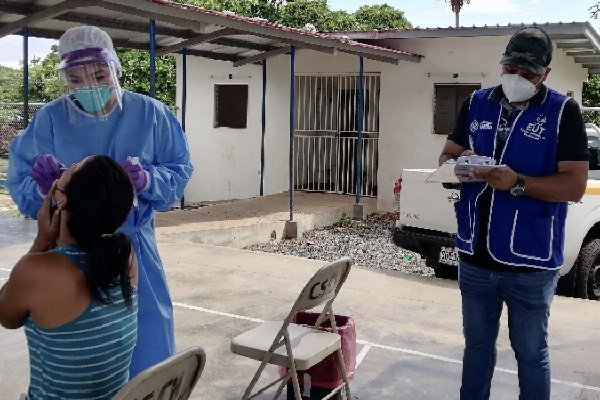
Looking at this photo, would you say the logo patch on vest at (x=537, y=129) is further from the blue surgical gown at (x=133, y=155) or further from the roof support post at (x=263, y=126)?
the roof support post at (x=263, y=126)

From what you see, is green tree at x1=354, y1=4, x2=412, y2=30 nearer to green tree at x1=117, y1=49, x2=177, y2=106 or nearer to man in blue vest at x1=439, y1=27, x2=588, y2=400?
green tree at x1=117, y1=49, x2=177, y2=106

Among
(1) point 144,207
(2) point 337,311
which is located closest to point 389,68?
(2) point 337,311

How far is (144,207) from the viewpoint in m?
2.53

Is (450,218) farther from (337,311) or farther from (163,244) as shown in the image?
(163,244)

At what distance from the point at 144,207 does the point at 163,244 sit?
5615 millimetres

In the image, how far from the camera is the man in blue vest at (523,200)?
265 centimetres

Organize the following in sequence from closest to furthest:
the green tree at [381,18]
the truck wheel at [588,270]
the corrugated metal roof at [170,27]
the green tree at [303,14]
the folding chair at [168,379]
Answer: the folding chair at [168,379]
the truck wheel at [588,270]
the corrugated metal roof at [170,27]
the green tree at [303,14]
the green tree at [381,18]

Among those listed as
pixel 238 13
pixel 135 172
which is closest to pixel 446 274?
pixel 135 172

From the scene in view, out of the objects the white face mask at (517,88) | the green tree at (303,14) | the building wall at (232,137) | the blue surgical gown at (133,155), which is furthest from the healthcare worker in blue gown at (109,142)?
the green tree at (303,14)

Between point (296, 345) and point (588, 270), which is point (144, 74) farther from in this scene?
point (296, 345)

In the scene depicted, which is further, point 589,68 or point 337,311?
point 589,68

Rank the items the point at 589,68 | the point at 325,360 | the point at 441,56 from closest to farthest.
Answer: the point at 325,360 < the point at 441,56 < the point at 589,68

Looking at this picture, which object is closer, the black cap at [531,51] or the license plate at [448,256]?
the black cap at [531,51]

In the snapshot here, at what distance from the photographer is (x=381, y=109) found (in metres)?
12.6
